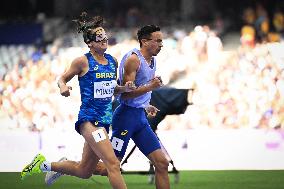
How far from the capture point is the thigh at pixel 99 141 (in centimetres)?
767

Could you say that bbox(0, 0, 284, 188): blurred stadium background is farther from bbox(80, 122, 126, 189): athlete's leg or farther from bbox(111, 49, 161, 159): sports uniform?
bbox(80, 122, 126, 189): athlete's leg

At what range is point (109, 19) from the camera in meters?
27.3

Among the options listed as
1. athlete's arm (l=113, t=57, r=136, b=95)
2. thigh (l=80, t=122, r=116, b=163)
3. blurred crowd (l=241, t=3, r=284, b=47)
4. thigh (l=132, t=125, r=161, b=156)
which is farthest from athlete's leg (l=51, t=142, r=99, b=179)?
blurred crowd (l=241, t=3, r=284, b=47)

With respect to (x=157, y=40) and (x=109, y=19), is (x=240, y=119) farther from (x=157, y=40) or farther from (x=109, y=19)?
(x=157, y=40)

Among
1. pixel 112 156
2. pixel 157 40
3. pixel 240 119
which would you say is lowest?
pixel 240 119

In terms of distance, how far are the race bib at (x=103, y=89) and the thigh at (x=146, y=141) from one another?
56 cm

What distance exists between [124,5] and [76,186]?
17.3 metres

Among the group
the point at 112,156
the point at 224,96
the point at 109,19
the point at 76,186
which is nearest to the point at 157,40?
the point at 112,156

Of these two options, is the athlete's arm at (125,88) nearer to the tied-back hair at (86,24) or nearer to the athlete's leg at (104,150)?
the athlete's leg at (104,150)

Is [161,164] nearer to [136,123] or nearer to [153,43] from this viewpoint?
[136,123]

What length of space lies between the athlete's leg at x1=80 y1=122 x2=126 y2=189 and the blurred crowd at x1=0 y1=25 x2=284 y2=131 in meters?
11.1

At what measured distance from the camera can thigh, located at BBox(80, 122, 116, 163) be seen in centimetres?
767

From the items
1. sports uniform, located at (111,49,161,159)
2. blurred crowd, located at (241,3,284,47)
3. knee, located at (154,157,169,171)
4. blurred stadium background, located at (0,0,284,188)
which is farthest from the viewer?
blurred crowd, located at (241,3,284,47)

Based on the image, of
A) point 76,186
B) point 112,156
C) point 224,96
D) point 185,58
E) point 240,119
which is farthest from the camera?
point 185,58
